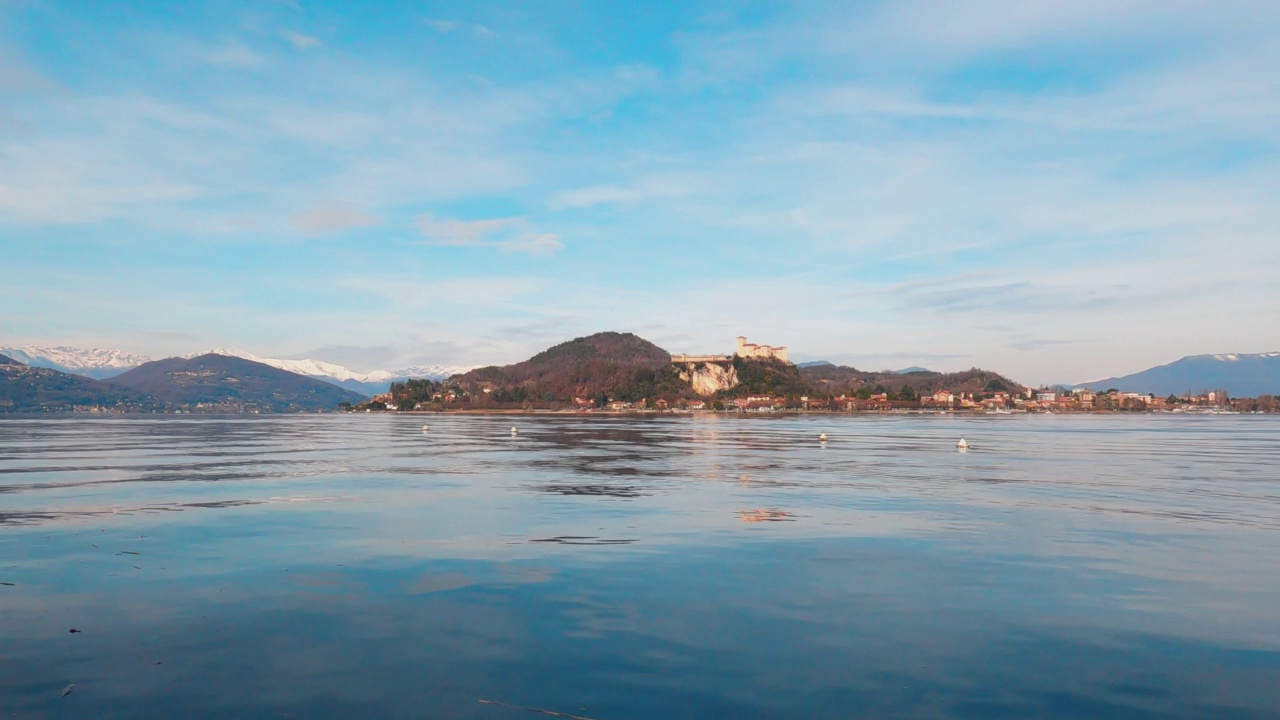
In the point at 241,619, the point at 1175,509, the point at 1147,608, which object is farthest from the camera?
the point at 1175,509

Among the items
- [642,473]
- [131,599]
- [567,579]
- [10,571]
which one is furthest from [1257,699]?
[642,473]

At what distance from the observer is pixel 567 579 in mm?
14375

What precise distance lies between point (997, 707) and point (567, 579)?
25.8ft

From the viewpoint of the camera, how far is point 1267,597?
13359 mm

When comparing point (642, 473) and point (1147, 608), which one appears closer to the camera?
point (1147, 608)

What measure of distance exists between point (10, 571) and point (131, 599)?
403 cm

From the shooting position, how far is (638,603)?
12.7m

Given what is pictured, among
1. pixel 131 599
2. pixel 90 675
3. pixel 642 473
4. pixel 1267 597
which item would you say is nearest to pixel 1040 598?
pixel 1267 597

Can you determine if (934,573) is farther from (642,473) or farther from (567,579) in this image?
(642,473)

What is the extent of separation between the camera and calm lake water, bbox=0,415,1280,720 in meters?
8.80

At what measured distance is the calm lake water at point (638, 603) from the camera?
880 cm

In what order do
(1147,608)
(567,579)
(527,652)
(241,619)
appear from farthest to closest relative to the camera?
(567,579), (1147,608), (241,619), (527,652)

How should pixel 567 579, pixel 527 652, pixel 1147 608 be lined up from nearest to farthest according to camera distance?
pixel 527 652 < pixel 1147 608 < pixel 567 579

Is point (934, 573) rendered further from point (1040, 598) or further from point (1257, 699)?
point (1257, 699)
